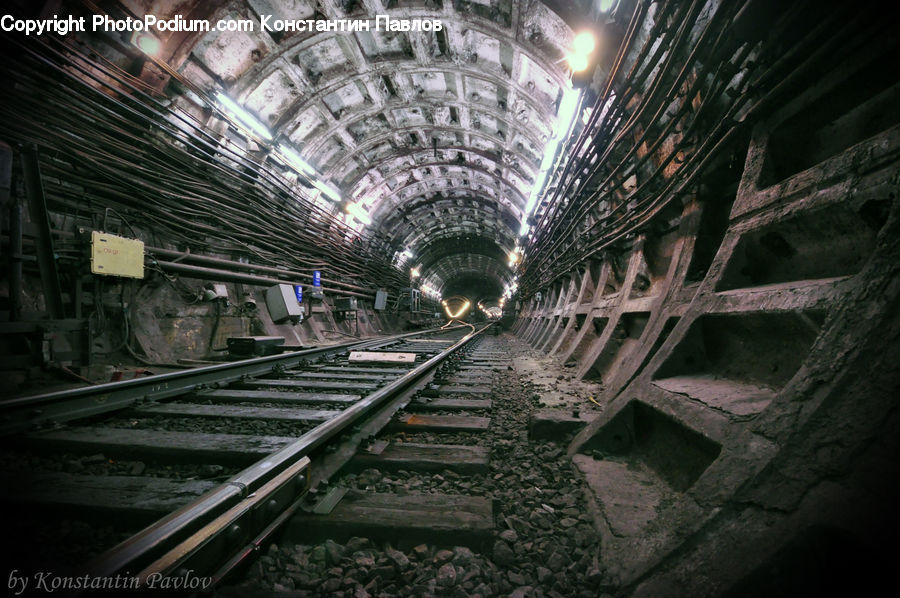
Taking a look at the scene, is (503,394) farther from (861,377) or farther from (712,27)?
(712,27)

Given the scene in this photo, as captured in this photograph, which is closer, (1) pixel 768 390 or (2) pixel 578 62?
(1) pixel 768 390

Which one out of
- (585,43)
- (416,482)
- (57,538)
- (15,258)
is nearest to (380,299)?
(15,258)

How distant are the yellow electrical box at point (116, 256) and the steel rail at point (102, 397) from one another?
6.63 ft

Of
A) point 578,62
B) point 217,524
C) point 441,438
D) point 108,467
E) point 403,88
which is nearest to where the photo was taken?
point 217,524

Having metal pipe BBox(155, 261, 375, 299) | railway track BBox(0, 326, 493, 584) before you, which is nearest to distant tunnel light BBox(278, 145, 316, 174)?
metal pipe BBox(155, 261, 375, 299)

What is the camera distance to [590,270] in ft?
20.3

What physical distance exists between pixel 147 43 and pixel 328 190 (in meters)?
5.56

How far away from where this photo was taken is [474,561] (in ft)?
4.03

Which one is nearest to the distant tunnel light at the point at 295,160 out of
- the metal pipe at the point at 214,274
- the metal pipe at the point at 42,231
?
the metal pipe at the point at 214,274

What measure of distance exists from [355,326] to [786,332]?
37.8ft

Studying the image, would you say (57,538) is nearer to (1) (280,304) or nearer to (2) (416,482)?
(2) (416,482)

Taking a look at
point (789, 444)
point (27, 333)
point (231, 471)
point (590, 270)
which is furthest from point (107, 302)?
point (590, 270)

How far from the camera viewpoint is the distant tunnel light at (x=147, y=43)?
5.29m

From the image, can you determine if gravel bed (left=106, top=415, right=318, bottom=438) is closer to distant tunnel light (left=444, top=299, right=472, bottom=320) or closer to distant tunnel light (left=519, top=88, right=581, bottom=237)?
distant tunnel light (left=519, top=88, right=581, bottom=237)
